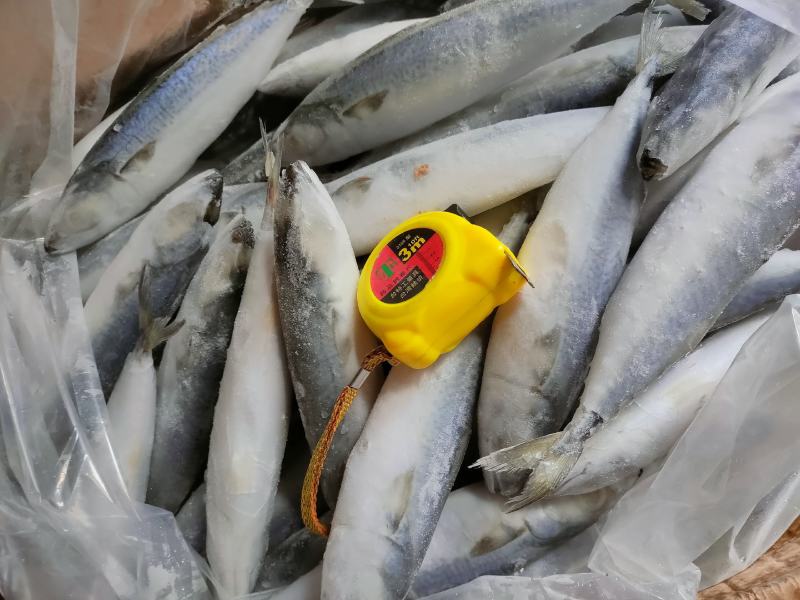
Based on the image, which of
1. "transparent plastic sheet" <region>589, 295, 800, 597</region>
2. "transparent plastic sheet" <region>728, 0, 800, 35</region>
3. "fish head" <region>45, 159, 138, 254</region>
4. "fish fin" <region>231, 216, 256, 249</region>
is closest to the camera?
"transparent plastic sheet" <region>589, 295, 800, 597</region>

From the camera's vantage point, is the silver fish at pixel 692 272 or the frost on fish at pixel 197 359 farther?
the frost on fish at pixel 197 359

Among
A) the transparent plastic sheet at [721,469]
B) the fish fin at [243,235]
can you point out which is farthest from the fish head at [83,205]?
the transparent plastic sheet at [721,469]

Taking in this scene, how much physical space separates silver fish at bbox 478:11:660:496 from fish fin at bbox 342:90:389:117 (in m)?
0.31

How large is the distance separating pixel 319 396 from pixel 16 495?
0.41 meters

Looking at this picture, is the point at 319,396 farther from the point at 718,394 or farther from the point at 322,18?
the point at 322,18

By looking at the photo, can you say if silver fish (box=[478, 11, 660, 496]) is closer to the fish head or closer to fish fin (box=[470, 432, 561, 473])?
fish fin (box=[470, 432, 561, 473])

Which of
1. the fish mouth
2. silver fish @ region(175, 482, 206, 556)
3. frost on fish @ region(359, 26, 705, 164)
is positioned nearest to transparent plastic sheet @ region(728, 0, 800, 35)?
frost on fish @ region(359, 26, 705, 164)

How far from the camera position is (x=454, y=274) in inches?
31.5

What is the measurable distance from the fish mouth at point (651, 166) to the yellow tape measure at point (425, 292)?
210 millimetres

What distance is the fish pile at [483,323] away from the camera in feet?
2.79

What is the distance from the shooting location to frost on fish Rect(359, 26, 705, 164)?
1052 mm

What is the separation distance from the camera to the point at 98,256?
113cm

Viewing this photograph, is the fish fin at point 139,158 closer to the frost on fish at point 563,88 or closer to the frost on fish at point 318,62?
the frost on fish at point 318,62

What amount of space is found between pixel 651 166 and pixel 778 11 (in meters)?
0.28
